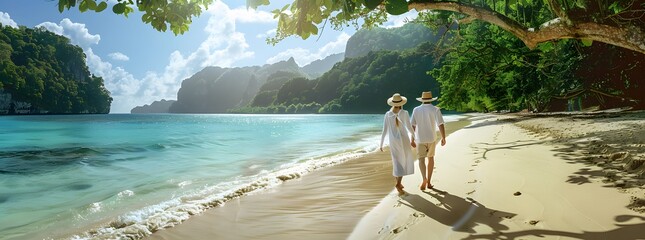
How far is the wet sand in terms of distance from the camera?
4664 millimetres

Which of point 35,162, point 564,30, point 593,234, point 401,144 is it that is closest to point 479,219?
point 593,234

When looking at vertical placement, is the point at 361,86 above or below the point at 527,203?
above

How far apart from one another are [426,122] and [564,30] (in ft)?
7.71

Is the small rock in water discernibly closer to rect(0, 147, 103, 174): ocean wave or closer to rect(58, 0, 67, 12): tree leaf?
rect(58, 0, 67, 12): tree leaf

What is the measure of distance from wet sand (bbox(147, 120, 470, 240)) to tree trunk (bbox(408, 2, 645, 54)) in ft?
10.7

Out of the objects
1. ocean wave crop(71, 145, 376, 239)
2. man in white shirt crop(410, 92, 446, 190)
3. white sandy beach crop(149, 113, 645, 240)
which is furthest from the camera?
man in white shirt crop(410, 92, 446, 190)

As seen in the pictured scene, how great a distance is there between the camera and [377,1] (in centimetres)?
225

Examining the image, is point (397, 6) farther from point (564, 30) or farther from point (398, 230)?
point (564, 30)

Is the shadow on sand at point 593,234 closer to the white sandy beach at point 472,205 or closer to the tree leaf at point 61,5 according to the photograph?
the white sandy beach at point 472,205

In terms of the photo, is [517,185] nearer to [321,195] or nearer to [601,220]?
[601,220]

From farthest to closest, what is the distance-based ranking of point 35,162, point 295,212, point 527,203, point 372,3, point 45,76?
point 45,76 → point 35,162 → point 295,212 → point 527,203 → point 372,3

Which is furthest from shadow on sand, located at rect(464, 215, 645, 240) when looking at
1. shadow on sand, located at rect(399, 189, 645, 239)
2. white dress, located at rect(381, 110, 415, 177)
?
white dress, located at rect(381, 110, 415, 177)

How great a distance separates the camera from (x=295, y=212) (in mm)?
5621

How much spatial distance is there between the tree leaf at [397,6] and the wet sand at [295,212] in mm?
2858
